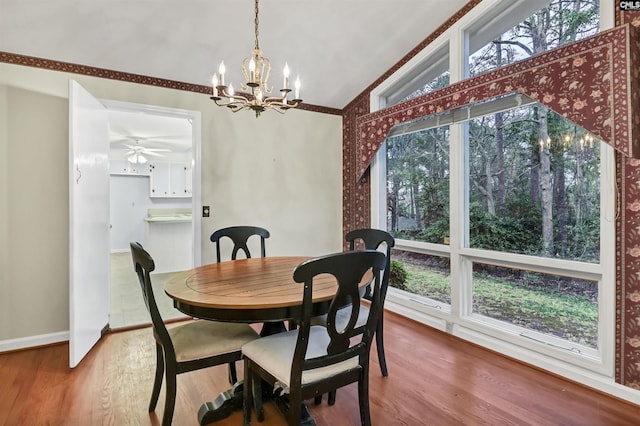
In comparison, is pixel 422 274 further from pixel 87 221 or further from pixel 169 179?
pixel 169 179

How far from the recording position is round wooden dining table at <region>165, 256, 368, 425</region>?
1498 mm

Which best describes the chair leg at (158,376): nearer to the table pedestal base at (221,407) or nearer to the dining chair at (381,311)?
the table pedestal base at (221,407)

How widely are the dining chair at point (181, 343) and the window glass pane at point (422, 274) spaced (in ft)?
6.74

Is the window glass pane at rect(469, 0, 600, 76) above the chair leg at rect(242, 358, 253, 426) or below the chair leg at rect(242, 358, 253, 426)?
above

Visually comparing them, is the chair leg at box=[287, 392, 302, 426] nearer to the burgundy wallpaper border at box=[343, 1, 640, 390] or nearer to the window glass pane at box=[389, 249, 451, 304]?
the burgundy wallpaper border at box=[343, 1, 640, 390]

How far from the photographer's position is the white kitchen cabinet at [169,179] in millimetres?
7930

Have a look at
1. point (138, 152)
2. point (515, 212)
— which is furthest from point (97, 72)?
point (138, 152)

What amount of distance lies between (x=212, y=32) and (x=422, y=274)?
297 centimetres

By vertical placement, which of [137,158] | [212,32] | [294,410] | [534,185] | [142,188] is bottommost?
[294,410]

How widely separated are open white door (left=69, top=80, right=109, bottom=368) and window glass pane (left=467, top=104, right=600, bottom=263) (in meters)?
3.15

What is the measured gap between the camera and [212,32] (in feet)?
9.01

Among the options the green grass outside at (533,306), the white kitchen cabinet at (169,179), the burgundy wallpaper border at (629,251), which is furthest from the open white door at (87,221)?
the white kitchen cabinet at (169,179)

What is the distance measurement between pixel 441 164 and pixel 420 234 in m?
0.74

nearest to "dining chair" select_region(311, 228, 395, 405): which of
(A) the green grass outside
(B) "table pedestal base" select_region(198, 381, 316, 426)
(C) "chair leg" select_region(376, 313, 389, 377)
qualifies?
(C) "chair leg" select_region(376, 313, 389, 377)
